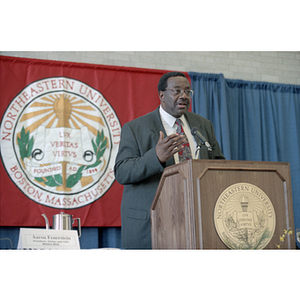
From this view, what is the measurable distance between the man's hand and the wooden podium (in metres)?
0.19

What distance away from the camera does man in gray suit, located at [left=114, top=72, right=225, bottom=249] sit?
1782 mm

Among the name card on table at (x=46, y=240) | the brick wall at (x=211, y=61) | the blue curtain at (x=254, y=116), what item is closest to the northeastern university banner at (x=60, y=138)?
the brick wall at (x=211, y=61)

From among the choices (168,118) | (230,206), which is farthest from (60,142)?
(230,206)

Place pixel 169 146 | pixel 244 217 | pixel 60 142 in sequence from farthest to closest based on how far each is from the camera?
pixel 60 142, pixel 169 146, pixel 244 217

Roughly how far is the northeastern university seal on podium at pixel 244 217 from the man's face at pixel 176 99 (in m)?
0.83

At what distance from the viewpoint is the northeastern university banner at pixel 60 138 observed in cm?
393

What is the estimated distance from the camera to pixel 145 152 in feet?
6.24

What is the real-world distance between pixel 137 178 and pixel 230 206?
2.02 feet

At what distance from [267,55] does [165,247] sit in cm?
446

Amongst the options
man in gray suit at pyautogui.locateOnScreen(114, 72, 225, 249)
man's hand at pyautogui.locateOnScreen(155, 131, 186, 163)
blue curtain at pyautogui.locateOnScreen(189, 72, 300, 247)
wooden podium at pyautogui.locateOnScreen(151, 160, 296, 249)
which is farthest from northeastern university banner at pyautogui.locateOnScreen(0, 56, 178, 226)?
wooden podium at pyautogui.locateOnScreen(151, 160, 296, 249)

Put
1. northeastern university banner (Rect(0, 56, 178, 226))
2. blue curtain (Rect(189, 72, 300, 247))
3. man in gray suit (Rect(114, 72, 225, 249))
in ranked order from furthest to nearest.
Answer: blue curtain (Rect(189, 72, 300, 247)) < northeastern university banner (Rect(0, 56, 178, 226)) < man in gray suit (Rect(114, 72, 225, 249))

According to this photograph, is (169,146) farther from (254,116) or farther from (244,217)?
(254,116)

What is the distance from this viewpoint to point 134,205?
1887mm

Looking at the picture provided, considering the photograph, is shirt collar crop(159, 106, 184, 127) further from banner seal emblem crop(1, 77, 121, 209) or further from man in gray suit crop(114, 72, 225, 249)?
banner seal emblem crop(1, 77, 121, 209)
